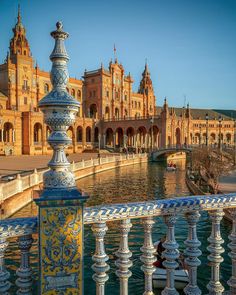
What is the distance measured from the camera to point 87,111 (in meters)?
76.7

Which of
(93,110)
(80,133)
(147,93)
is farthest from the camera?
(147,93)

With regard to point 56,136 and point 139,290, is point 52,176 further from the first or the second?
point 139,290

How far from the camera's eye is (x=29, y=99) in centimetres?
5941

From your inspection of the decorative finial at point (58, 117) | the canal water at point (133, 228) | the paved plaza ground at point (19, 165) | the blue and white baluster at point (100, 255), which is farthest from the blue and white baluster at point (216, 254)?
the paved plaza ground at point (19, 165)

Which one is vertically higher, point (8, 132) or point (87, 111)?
point (87, 111)

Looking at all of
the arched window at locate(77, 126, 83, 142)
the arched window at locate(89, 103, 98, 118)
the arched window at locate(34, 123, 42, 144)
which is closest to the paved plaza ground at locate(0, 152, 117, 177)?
the arched window at locate(34, 123, 42, 144)

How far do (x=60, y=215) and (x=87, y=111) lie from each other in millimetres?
74960

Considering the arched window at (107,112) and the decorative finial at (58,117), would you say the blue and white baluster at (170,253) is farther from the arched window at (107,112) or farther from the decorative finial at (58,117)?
the arched window at (107,112)

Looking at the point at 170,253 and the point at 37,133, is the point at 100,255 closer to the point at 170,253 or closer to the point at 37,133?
the point at 170,253

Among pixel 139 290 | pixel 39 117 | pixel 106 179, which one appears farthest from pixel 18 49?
pixel 139 290

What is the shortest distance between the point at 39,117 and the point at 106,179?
85.9 feet

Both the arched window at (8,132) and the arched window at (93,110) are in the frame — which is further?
the arched window at (93,110)

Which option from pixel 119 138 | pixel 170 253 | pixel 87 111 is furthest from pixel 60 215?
pixel 119 138

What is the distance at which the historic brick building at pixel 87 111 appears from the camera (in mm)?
50844
